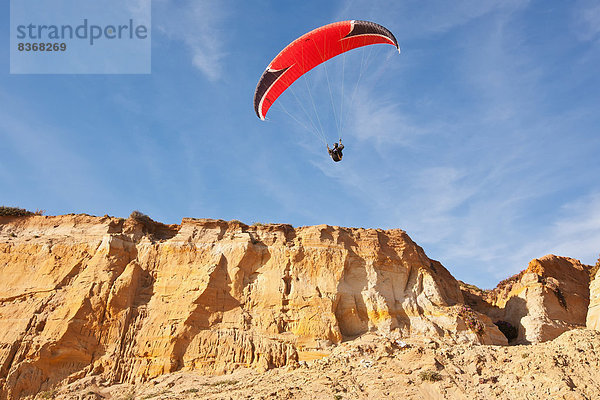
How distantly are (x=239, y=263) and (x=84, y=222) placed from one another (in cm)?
815

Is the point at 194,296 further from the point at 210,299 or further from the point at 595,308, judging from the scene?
the point at 595,308

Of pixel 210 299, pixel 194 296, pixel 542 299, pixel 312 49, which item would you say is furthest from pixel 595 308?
pixel 194 296

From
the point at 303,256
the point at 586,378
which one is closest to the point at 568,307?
the point at 586,378

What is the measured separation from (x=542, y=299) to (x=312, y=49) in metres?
16.2

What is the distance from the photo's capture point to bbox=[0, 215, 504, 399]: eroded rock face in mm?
20844

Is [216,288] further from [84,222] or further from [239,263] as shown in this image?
[84,222]

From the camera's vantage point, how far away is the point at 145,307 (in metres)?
22.7

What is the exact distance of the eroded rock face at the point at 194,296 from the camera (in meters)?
20.8

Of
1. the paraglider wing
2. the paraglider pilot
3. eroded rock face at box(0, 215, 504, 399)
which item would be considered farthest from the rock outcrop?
the paraglider wing

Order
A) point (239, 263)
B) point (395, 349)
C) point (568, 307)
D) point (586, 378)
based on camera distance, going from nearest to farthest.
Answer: point (586, 378) < point (395, 349) < point (239, 263) < point (568, 307)

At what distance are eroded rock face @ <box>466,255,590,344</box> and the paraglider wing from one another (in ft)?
46.6

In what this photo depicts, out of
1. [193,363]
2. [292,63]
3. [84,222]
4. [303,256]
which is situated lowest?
[193,363]

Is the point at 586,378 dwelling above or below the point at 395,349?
below

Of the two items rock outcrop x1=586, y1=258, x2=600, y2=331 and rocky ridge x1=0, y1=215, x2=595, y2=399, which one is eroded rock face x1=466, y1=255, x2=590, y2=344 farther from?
rock outcrop x1=586, y1=258, x2=600, y2=331
